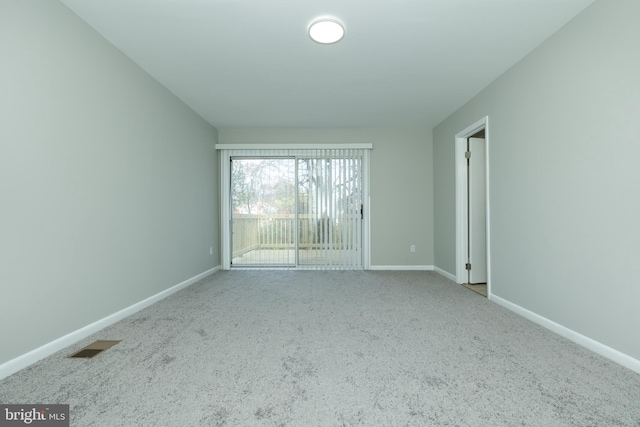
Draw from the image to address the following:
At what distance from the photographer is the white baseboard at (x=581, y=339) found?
1.64 m

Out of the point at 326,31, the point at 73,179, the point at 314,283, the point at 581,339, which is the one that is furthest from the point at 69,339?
the point at 581,339

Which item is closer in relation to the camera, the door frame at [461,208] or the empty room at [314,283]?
the empty room at [314,283]

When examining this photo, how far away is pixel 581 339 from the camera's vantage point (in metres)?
1.93

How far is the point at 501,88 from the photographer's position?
2.81m

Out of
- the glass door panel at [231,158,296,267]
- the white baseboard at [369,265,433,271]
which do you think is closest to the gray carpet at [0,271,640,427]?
the white baseboard at [369,265,433,271]

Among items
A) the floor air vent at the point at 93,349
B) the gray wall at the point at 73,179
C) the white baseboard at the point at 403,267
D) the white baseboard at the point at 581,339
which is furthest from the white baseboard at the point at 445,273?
the floor air vent at the point at 93,349

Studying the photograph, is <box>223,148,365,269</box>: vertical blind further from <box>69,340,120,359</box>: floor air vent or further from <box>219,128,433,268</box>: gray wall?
<box>69,340,120,359</box>: floor air vent

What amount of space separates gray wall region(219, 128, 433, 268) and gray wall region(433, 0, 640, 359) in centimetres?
176

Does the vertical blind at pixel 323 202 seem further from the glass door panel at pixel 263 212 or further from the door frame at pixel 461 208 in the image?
the door frame at pixel 461 208

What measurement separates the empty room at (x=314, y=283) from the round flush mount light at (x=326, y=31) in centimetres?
1

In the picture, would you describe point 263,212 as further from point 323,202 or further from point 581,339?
point 581,339

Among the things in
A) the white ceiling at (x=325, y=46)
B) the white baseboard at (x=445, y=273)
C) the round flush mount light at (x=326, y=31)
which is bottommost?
the white baseboard at (x=445, y=273)

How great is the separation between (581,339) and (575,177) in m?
1.13

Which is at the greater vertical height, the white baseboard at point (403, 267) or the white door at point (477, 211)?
the white door at point (477, 211)
